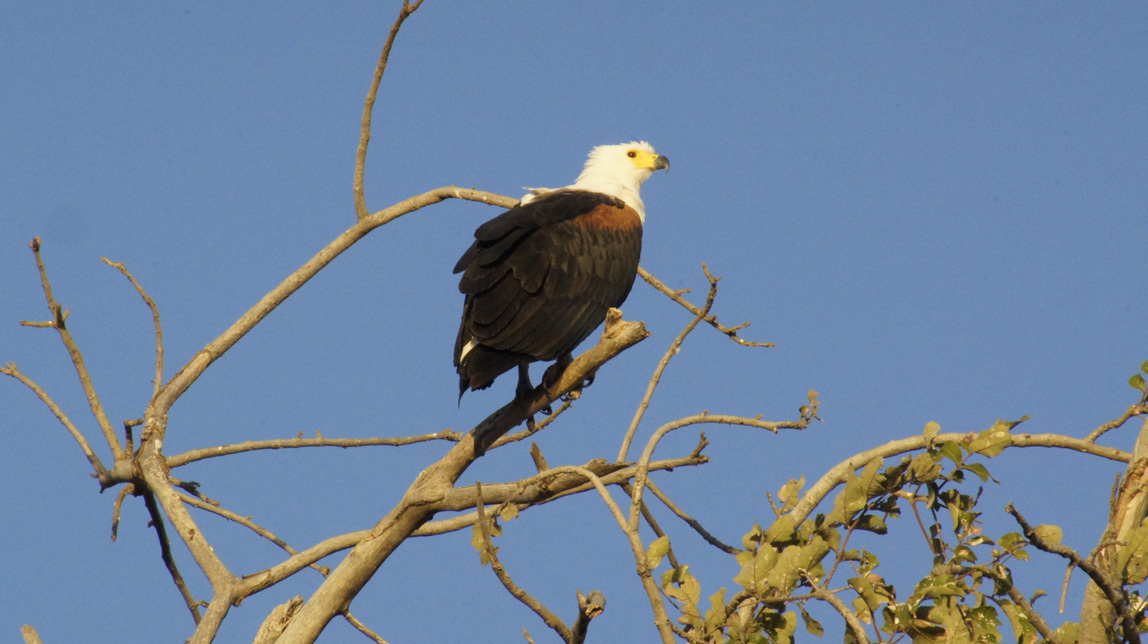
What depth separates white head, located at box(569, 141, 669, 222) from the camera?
23.6ft

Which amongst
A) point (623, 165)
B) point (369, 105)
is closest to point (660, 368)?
point (369, 105)

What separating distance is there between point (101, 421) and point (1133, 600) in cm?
455

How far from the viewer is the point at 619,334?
432 centimetres

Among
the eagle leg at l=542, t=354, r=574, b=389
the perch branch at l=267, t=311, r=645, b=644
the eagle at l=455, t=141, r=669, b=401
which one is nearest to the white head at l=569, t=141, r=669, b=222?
the eagle at l=455, t=141, r=669, b=401

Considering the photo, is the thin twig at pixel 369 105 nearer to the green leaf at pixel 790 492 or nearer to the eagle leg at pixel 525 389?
the eagle leg at pixel 525 389

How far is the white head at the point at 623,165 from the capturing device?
718cm

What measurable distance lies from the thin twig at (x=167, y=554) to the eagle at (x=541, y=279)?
1.61 metres

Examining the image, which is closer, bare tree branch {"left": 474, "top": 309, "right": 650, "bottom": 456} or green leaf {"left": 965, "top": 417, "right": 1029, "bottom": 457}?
green leaf {"left": 965, "top": 417, "right": 1029, "bottom": 457}

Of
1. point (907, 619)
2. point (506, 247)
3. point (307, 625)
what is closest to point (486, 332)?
point (506, 247)

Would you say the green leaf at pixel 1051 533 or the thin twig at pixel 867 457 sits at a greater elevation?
the thin twig at pixel 867 457

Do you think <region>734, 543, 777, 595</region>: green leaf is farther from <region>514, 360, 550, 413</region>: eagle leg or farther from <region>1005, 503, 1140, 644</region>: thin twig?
<region>514, 360, 550, 413</region>: eagle leg

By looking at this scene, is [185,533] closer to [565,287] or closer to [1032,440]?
[565,287]

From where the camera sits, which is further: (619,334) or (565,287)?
(565,287)

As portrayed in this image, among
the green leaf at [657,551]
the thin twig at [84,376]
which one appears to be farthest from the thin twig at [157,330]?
the green leaf at [657,551]
